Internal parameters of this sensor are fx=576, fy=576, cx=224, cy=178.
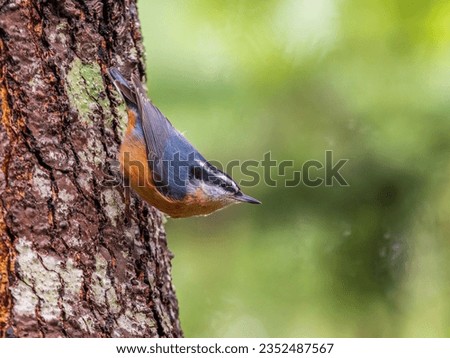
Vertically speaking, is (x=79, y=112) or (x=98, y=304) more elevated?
(x=79, y=112)

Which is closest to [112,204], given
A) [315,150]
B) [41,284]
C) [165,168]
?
[41,284]

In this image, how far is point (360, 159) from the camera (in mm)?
3289

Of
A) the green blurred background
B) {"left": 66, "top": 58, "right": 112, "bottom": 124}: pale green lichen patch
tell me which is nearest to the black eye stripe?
the green blurred background

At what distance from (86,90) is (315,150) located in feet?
4.30

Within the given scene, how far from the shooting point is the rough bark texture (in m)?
2.52

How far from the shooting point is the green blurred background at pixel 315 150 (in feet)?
10.2

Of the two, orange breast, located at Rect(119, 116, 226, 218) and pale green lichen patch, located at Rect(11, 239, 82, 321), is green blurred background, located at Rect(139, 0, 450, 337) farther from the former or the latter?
pale green lichen patch, located at Rect(11, 239, 82, 321)

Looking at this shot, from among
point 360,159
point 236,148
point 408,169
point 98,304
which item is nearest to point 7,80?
point 98,304

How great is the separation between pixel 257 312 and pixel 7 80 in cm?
197

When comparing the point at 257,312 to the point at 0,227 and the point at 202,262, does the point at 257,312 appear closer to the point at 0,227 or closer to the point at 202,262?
the point at 202,262

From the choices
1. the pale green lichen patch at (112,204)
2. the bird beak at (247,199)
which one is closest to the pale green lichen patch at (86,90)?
the pale green lichen patch at (112,204)

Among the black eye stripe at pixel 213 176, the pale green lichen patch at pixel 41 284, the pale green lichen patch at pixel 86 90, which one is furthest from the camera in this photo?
the black eye stripe at pixel 213 176

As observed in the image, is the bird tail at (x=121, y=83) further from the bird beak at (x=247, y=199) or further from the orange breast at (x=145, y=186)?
the bird beak at (x=247, y=199)

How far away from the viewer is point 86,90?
2.97 m
